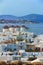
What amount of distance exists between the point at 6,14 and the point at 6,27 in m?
1.07

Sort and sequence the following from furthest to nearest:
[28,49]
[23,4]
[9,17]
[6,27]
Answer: [6,27] < [9,17] < [23,4] < [28,49]

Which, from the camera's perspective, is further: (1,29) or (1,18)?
(1,29)

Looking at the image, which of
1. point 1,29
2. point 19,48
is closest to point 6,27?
point 1,29

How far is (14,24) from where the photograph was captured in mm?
9328

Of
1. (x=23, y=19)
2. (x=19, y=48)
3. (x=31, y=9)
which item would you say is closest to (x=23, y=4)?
(x=31, y=9)

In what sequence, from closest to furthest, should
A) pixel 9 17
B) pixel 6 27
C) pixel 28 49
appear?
pixel 28 49 < pixel 9 17 < pixel 6 27

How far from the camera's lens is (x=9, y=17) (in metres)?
8.33

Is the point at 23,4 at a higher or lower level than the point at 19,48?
higher

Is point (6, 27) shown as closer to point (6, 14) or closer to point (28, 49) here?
point (6, 14)

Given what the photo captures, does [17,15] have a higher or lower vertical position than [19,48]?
higher

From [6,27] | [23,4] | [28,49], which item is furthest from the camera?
[6,27]

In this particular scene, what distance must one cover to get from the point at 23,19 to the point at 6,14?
615 mm

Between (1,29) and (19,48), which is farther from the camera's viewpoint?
(1,29)

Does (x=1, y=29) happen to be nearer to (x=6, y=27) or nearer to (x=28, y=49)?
(x=6, y=27)
